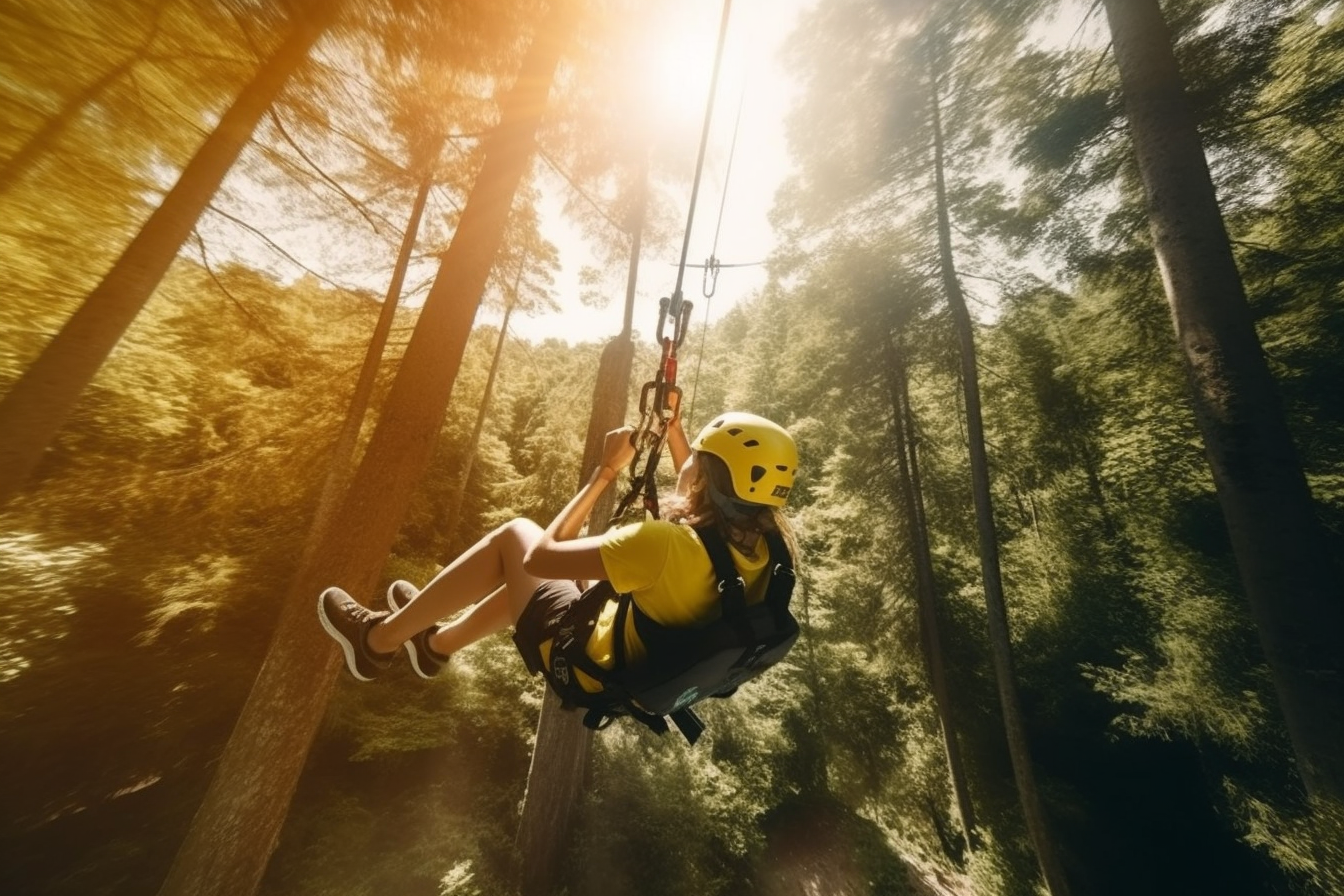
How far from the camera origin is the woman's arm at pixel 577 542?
233 cm

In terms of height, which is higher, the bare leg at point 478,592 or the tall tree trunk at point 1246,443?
the tall tree trunk at point 1246,443

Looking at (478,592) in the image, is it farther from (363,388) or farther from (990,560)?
(990,560)

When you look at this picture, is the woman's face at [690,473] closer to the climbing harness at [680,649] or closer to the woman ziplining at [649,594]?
the woman ziplining at [649,594]

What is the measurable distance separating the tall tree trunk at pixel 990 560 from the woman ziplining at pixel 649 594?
9.00m

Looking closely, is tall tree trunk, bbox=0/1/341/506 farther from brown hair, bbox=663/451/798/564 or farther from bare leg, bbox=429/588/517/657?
brown hair, bbox=663/451/798/564

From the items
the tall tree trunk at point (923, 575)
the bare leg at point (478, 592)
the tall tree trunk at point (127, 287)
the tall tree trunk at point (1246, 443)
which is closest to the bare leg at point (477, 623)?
the bare leg at point (478, 592)

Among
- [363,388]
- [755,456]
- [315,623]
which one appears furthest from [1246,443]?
[363,388]

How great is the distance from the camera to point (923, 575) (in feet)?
39.8

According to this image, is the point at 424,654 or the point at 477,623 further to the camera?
the point at 424,654

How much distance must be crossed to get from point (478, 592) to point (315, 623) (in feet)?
6.88

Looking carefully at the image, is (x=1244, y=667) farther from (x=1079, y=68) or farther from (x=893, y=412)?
(x=1079, y=68)

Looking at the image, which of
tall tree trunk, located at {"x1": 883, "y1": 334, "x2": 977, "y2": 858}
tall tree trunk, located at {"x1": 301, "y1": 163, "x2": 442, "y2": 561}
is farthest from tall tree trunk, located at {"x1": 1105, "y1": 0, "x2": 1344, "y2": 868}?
tall tree trunk, located at {"x1": 883, "y1": 334, "x2": 977, "y2": 858}

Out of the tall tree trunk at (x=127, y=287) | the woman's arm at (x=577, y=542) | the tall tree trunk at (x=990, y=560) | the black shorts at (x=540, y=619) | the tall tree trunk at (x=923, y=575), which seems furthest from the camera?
the tall tree trunk at (x=923, y=575)

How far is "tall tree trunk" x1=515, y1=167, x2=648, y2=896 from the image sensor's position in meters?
7.93
